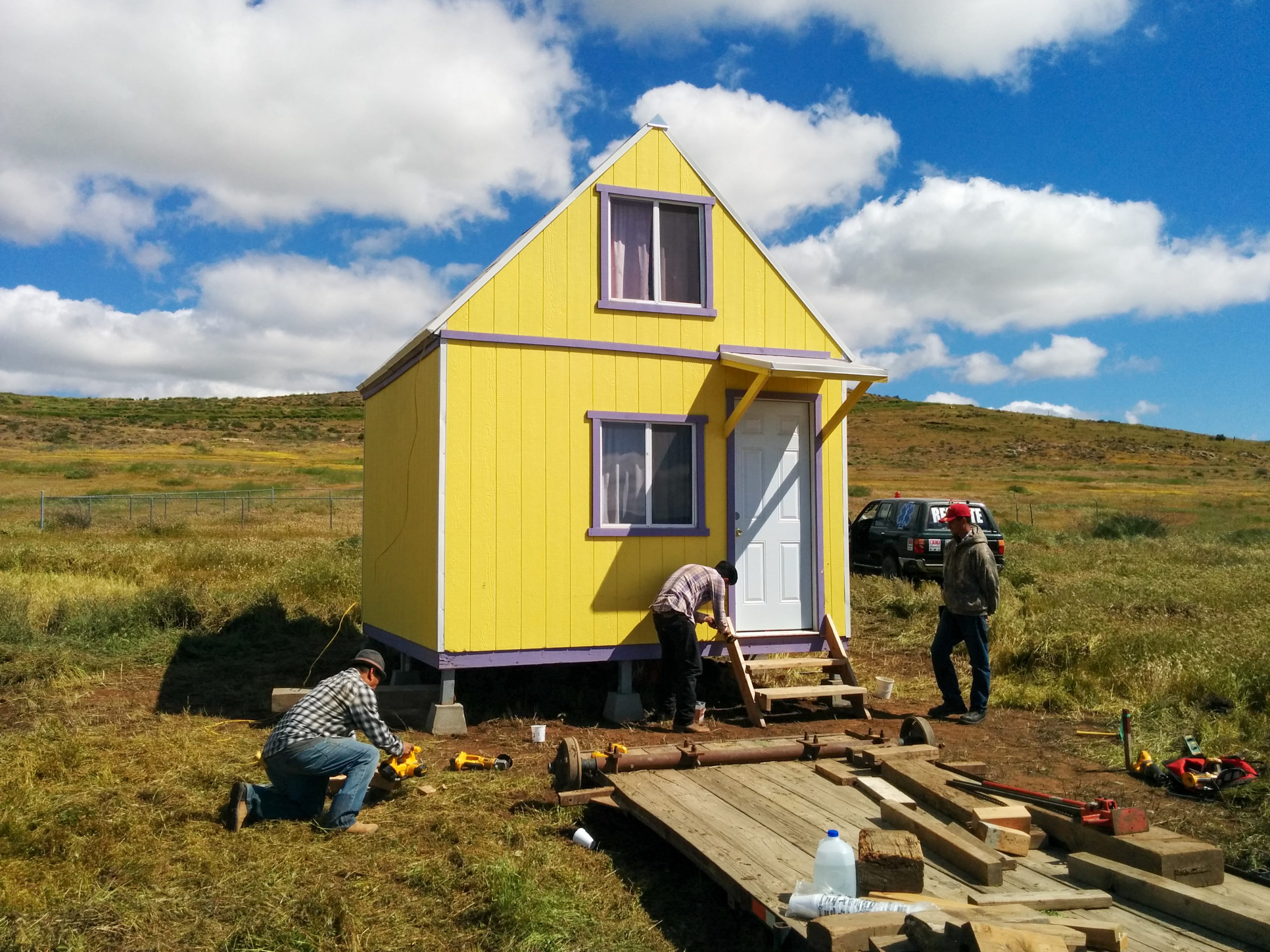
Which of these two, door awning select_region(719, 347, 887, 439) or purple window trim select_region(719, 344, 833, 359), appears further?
purple window trim select_region(719, 344, 833, 359)

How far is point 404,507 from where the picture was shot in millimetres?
10461

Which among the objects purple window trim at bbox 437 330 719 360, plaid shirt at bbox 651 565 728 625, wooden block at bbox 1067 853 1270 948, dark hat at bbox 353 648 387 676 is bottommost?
wooden block at bbox 1067 853 1270 948

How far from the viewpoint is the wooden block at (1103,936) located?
4.08m

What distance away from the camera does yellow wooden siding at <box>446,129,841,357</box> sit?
9445mm

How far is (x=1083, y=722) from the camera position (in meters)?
9.20

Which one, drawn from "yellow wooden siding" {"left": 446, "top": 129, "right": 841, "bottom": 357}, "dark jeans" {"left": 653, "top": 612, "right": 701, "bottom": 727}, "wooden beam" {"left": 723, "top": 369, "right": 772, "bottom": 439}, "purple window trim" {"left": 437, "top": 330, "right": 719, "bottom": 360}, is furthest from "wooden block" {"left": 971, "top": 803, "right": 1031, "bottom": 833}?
"yellow wooden siding" {"left": 446, "top": 129, "right": 841, "bottom": 357}

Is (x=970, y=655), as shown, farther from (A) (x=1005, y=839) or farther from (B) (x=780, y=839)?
(B) (x=780, y=839)

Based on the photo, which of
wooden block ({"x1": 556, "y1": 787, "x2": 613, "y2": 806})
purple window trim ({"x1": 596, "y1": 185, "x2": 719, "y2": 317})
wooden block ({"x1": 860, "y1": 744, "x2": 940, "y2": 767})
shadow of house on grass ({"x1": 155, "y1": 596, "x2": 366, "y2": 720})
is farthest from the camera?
shadow of house on grass ({"x1": 155, "y1": 596, "x2": 366, "y2": 720})

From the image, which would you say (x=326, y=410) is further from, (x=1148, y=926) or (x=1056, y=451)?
(x=1148, y=926)

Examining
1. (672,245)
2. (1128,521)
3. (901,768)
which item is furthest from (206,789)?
(1128,521)

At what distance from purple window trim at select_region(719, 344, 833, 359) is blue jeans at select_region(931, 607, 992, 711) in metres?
2.93

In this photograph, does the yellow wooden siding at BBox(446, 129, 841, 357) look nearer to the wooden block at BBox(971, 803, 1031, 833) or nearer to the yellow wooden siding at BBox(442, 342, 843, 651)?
the yellow wooden siding at BBox(442, 342, 843, 651)

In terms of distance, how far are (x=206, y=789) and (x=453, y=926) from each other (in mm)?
2989

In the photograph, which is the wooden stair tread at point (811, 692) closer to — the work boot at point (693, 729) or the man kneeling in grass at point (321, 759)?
the work boot at point (693, 729)
